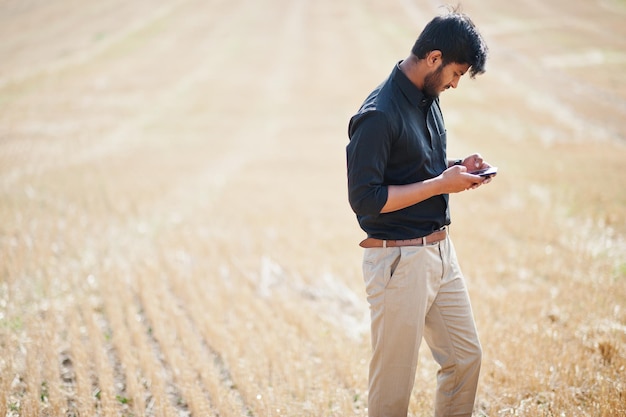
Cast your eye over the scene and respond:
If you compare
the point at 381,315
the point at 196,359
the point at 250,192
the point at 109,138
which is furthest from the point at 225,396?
the point at 109,138

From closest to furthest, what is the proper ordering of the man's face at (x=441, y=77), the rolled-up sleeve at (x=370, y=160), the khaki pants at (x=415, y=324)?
the rolled-up sleeve at (x=370, y=160) < the man's face at (x=441, y=77) < the khaki pants at (x=415, y=324)

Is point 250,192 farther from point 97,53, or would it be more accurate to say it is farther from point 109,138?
point 97,53

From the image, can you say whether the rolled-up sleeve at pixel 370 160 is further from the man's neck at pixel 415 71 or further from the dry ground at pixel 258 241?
the dry ground at pixel 258 241

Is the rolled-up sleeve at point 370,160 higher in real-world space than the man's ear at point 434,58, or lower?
lower

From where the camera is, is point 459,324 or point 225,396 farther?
point 225,396

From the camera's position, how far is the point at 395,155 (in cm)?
272

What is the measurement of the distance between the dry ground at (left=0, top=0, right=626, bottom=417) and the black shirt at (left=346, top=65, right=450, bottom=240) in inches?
Result: 68.1

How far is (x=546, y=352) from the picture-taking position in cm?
458

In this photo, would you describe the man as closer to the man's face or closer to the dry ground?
the man's face

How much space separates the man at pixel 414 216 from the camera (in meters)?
2.62

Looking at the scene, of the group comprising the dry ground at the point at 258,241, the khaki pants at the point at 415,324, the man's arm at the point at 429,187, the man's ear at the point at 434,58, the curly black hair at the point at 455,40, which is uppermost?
the curly black hair at the point at 455,40

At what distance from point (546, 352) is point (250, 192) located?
7623 mm

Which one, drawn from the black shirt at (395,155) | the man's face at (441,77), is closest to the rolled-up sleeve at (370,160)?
the black shirt at (395,155)

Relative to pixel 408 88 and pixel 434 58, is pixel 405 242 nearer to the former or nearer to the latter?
pixel 408 88
